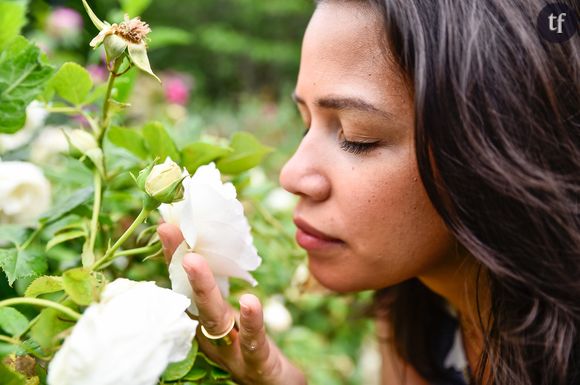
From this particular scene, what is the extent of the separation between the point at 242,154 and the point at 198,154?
72mm

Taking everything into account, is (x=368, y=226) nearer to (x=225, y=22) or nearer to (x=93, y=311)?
(x=93, y=311)

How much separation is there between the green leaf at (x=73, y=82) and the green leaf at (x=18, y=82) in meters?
0.05

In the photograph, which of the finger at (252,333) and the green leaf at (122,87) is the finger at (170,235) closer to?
the finger at (252,333)

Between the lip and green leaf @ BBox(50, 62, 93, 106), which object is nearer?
green leaf @ BBox(50, 62, 93, 106)

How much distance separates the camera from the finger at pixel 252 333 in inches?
25.8

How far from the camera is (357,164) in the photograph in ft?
2.63

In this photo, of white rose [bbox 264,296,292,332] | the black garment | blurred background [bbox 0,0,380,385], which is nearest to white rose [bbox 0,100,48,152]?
blurred background [bbox 0,0,380,385]

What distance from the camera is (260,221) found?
115cm

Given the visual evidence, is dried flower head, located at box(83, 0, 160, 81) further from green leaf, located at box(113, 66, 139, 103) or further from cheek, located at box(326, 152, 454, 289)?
cheek, located at box(326, 152, 454, 289)

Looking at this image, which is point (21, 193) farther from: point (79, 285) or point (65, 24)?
point (65, 24)

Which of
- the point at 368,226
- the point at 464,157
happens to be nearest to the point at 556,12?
the point at 464,157

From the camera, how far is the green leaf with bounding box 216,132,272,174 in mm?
865

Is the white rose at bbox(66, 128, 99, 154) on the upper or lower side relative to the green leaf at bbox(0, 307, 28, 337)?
upper

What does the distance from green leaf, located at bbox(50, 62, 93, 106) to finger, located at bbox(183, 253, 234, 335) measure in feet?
0.91
